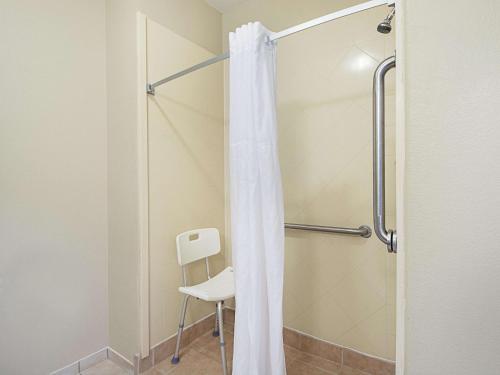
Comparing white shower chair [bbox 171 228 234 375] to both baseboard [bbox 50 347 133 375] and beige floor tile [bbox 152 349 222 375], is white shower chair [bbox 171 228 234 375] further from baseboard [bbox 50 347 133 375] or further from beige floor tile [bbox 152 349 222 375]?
baseboard [bbox 50 347 133 375]

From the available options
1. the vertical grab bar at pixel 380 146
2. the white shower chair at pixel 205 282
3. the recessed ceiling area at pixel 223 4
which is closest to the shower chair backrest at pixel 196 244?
the white shower chair at pixel 205 282

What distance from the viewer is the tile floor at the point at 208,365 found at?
1.35 metres

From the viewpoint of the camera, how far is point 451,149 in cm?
49

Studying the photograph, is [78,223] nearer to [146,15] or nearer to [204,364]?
[204,364]

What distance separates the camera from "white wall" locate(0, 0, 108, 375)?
1.12 meters

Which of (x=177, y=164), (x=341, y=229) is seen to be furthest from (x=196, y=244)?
(x=341, y=229)

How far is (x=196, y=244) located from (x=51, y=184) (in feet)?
2.71

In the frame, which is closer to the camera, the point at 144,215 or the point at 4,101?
the point at 4,101

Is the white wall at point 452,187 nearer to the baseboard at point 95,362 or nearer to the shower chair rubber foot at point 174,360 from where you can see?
the shower chair rubber foot at point 174,360

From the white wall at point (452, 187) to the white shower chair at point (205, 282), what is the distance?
0.93m

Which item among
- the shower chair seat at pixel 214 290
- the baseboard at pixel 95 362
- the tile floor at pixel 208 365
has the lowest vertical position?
the tile floor at pixel 208 365

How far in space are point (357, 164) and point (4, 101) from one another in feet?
5.63

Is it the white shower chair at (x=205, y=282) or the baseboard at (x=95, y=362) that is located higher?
the white shower chair at (x=205, y=282)

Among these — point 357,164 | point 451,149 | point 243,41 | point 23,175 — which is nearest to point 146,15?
point 243,41
